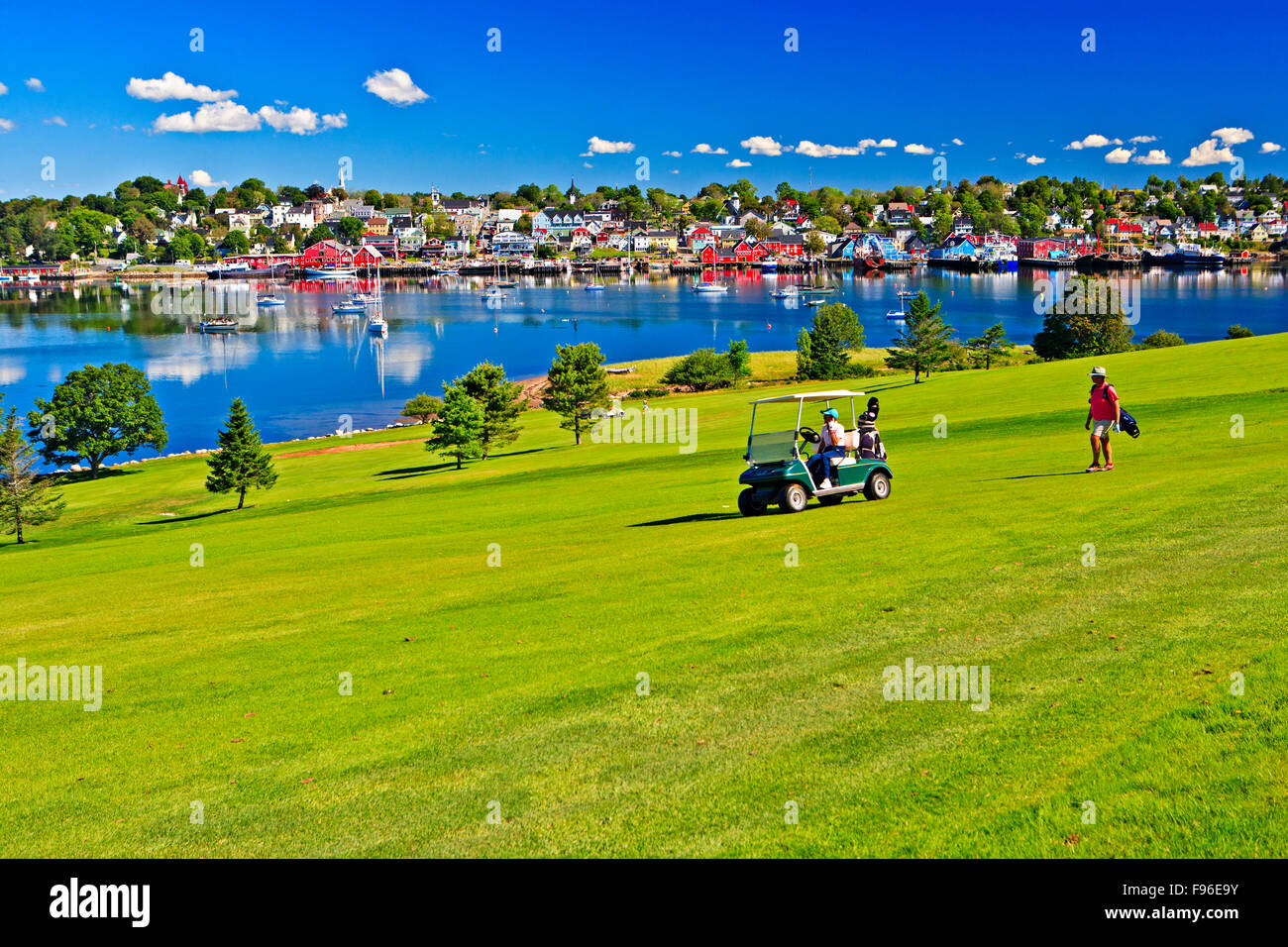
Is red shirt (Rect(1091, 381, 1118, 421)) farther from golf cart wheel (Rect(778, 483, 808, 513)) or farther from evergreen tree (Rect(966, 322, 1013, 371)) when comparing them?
evergreen tree (Rect(966, 322, 1013, 371))

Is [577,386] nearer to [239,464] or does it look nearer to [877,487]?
[239,464]

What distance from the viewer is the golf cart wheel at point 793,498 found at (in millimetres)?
21062

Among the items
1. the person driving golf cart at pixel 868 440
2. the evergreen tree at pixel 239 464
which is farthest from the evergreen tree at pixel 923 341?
the person driving golf cart at pixel 868 440

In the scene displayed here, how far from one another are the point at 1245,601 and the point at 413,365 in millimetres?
128682

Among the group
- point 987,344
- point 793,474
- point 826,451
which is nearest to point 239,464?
point 793,474

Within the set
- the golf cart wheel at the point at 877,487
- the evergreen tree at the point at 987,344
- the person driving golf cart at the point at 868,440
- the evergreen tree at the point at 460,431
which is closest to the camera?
the person driving golf cart at the point at 868,440

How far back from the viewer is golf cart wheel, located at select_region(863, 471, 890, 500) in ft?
Answer: 71.6

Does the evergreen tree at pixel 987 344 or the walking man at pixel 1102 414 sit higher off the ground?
the evergreen tree at pixel 987 344

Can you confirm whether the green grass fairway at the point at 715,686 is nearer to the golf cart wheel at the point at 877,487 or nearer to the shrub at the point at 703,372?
the golf cart wheel at the point at 877,487

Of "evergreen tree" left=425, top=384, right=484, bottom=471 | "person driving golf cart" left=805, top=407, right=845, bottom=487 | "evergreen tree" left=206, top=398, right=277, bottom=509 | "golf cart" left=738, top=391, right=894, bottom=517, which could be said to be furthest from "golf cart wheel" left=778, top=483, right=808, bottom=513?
"evergreen tree" left=425, top=384, right=484, bottom=471

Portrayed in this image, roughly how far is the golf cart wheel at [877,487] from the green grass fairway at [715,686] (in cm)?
53

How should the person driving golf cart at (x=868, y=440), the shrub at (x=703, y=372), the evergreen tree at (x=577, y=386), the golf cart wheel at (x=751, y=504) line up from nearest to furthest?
1. the golf cart wheel at (x=751, y=504)
2. the person driving golf cart at (x=868, y=440)
3. the evergreen tree at (x=577, y=386)
4. the shrub at (x=703, y=372)

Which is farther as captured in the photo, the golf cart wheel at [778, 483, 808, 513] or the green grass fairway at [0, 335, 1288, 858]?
the golf cart wheel at [778, 483, 808, 513]
